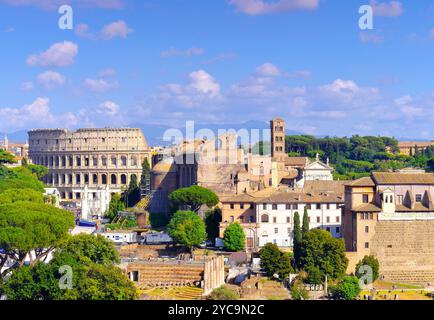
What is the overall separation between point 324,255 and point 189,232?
9.86 meters

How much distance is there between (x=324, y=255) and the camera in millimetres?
39688

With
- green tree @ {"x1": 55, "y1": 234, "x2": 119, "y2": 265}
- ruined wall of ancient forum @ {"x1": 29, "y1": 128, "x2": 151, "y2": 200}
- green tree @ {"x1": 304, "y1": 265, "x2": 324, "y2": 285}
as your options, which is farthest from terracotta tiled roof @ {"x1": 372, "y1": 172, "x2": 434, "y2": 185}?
ruined wall of ancient forum @ {"x1": 29, "y1": 128, "x2": 151, "y2": 200}

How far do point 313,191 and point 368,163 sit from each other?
50.1 m

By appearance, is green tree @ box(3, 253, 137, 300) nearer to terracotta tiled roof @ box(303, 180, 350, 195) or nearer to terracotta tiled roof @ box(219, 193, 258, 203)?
terracotta tiled roof @ box(219, 193, 258, 203)

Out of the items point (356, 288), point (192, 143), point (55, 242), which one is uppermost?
point (192, 143)

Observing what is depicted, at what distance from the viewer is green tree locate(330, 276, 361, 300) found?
37.0 m

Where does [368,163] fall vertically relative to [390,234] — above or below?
above

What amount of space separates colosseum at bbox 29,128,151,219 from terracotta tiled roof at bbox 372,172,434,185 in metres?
54.4

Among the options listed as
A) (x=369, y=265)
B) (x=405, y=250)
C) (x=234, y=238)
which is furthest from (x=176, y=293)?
(x=405, y=250)

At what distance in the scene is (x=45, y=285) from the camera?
3244 centimetres

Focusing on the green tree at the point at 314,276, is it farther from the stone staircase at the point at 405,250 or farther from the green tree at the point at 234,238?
the green tree at the point at 234,238

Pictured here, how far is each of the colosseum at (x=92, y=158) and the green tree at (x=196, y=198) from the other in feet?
134
